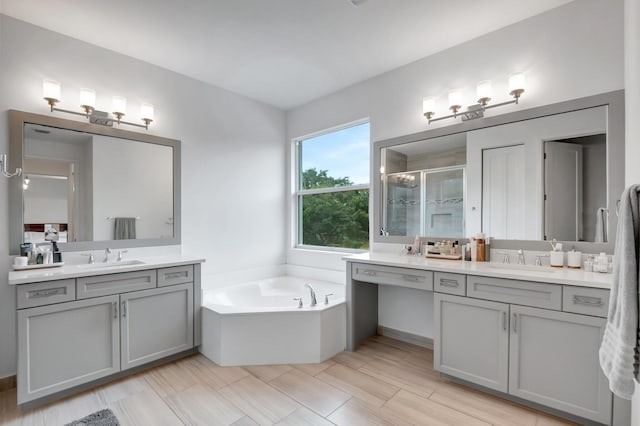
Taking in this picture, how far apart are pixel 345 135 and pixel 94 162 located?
2.51m

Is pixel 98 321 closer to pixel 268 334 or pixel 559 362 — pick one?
pixel 268 334

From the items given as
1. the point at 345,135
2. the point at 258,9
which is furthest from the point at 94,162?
the point at 345,135

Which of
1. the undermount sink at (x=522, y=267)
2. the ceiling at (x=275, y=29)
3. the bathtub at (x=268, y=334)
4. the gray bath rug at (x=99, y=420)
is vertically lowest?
the gray bath rug at (x=99, y=420)

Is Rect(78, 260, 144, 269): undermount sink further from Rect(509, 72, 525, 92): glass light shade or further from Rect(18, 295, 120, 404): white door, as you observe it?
Rect(509, 72, 525, 92): glass light shade

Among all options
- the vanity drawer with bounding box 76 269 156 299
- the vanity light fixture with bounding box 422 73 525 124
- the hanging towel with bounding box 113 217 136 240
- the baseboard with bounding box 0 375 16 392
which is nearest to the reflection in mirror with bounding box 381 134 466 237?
the vanity light fixture with bounding box 422 73 525 124

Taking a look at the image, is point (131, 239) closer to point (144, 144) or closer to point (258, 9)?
point (144, 144)

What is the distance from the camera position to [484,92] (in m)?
2.32

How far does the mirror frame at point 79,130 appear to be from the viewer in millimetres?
2150

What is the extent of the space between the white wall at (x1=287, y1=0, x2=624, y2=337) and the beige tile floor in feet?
2.62

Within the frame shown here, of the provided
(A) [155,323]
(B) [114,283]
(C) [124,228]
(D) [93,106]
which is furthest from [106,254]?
(D) [93,106]

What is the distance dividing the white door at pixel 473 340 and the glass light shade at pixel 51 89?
3188 millimetres

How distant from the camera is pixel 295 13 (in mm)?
2133

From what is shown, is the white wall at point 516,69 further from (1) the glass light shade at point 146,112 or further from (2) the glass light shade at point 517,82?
(1) the glass light shade at point 146,112

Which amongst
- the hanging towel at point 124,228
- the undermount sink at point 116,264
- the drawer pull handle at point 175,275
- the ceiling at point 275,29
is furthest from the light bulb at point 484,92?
the hanging towel at point 124,228
